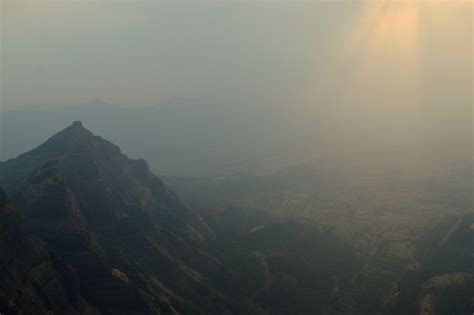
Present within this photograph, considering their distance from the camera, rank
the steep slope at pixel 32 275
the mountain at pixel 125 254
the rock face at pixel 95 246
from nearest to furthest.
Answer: the steep slope at pixel 32 275 → the rock face at pixel 95 246 → the mountain at pixel 125 254

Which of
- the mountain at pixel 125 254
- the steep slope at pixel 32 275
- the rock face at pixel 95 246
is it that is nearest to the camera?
the steep slope at pixel 32 275

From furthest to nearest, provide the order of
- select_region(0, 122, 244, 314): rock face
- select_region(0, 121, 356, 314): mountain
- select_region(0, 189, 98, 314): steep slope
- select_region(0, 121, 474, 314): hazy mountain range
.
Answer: select_region(0, 121, 474, 314): hazy mountain range
select_region(0, 121, 356, 314): mountain
select_region(0, 122, 244, 314): rock face
select_region(0, 189, 98, 314): steep slope

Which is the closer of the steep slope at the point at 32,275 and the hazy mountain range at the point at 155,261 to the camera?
the steep slope at the point at 32,275

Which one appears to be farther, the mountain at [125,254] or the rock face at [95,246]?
the mountain at [125,254]

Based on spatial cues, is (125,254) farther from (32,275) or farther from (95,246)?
(32,275)

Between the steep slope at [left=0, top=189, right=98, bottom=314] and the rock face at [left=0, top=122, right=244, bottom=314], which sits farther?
the rock face at [left=0, top=122, right=244, bottom=314]

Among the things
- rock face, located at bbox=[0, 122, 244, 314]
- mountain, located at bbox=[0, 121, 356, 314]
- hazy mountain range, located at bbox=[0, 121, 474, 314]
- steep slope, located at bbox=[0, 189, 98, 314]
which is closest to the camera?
steep slope, located at bbox=[0, 189, 98, 314]

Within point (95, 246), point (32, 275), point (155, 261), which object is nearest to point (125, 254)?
point (155, 261)

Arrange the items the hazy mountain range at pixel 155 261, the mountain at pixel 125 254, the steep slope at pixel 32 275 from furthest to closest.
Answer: the hazy mountain range at pixel 155 261 → the mountain at pixel 125 254 → the steep slope at pixel 32 275
